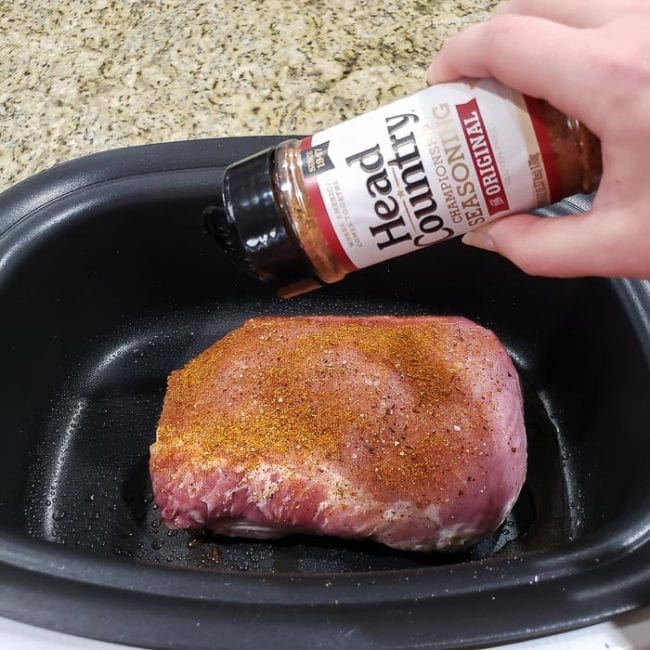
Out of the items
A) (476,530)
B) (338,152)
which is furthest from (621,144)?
(476,530)

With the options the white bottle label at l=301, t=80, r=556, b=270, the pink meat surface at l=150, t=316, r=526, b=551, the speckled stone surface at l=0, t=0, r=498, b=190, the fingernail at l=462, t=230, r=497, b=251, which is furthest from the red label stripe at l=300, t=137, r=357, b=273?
the speckled stone surface at l=0, t=0, r=498, b=190

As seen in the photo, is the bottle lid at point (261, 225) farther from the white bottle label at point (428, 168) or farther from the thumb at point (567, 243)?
the thumb at point (567, 243)

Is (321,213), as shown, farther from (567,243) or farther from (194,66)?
(194,66)

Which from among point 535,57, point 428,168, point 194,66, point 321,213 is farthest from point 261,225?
point 194,66

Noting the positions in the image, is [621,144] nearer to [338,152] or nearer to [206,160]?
[338,152]

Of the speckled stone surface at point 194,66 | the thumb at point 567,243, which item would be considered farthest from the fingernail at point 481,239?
the speckled stone surface at point 194,66

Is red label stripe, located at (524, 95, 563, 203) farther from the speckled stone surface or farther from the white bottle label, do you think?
the speckled stone surface
